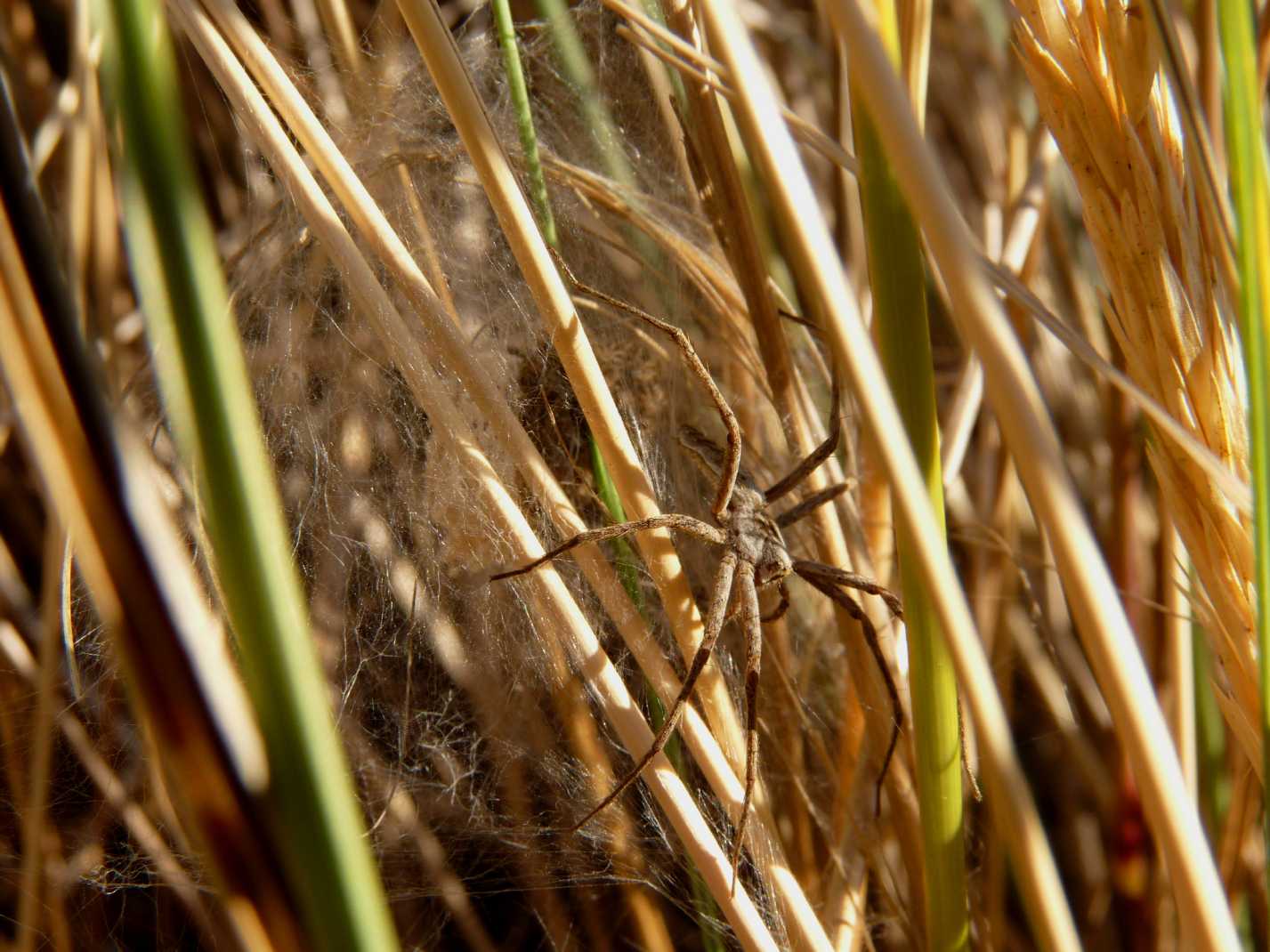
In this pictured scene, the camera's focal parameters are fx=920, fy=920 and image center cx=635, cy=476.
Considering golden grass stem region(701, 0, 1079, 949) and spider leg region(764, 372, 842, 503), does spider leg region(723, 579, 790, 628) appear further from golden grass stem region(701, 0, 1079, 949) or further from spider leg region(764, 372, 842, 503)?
golden grass stem region(701, 0, 1079, 949)

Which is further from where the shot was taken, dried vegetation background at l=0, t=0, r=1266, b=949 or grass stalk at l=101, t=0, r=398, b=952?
dried vegetation background at l=0, t=0, r=1266, b=949

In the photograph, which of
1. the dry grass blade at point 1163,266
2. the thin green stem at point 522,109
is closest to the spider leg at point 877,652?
the dry grass blade at point 1163,266

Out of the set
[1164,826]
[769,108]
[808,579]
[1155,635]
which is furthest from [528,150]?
[1155,635]

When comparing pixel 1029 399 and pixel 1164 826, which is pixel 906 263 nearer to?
pixel 1029 399

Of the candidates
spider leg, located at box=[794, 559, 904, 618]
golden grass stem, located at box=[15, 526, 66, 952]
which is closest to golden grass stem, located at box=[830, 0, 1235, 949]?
spider leg, located at box=[794, 559, 904, 618]

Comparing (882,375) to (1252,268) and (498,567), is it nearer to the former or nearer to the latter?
(1252,268)

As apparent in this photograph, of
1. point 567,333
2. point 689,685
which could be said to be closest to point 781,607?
point 689,685

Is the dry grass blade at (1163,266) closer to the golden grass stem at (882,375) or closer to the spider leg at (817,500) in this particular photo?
the golden grass stem at (882,375)
